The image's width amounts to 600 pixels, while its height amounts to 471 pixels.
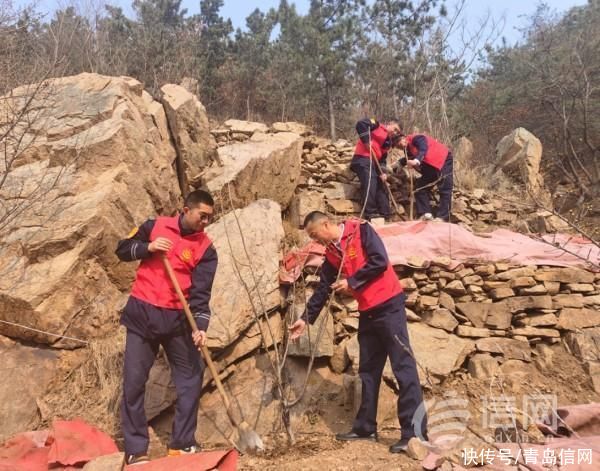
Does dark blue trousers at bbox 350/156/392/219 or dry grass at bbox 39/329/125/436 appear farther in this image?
dark blue trousers at bbox 350/156/392/219

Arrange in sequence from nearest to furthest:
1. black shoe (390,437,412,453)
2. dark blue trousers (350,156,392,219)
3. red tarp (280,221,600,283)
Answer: black shoe (390,437,412,453), red tarp (280,221,600,283), dark blue trousers (350,156,392,219)

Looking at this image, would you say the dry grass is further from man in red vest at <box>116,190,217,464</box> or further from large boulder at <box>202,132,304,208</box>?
large boulder at <box>202,132,304,208</box>

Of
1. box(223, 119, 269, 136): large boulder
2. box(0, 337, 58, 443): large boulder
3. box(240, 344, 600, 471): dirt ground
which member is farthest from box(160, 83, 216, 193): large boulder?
box(240, 344, 600, 471): dirt ground

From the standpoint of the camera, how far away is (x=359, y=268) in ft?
12.0

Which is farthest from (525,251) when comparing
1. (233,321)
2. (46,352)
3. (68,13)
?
(68,13)

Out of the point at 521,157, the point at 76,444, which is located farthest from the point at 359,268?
the point at 521,157

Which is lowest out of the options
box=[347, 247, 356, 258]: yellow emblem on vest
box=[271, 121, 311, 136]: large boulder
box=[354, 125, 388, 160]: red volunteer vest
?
box=[347, 247, 356, 258]: yellow emblem on vest

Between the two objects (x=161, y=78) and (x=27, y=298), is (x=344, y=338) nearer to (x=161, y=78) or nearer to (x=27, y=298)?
(x=27, y=298)

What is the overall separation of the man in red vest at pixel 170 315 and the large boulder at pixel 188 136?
318cm

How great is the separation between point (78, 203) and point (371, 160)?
139 inches

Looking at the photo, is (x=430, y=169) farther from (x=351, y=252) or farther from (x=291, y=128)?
(x=351, y=252)

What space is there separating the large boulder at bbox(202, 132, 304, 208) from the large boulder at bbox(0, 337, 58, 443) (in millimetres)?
2571

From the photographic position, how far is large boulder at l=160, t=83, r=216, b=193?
22.0 feet

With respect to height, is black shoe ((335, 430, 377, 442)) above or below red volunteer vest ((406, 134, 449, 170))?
below
